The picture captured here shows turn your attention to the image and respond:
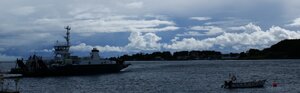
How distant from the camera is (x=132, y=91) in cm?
8175

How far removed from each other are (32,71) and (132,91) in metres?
57.6

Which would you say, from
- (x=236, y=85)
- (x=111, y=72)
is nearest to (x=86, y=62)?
(x=111, y=72)

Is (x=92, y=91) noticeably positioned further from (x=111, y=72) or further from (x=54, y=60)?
(x=111, y=72)

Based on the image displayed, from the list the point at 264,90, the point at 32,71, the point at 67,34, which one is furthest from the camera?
the point at 67,34

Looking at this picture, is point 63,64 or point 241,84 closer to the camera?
point 241,84

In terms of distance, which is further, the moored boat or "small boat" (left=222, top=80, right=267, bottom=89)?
the moored boat

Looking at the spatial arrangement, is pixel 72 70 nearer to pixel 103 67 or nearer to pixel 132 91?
pixel 103 67

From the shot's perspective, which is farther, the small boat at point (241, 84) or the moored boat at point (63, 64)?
the moored boat at point (63, 64)

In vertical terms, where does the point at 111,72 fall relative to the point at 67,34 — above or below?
below

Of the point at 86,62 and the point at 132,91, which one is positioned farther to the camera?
the point at 86,62

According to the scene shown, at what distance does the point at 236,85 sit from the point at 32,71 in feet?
218

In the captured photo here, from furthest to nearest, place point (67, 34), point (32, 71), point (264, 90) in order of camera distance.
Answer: point (67, 34) < point (32, 71) < point (264, 90)

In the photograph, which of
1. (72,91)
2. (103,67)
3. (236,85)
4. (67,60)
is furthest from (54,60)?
(236,85)

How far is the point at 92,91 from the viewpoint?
278ft
